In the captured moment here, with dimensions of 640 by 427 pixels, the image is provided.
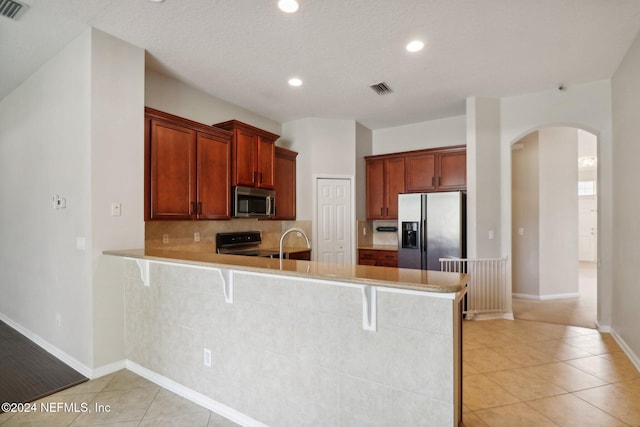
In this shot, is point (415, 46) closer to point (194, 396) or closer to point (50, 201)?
point (194, 396)

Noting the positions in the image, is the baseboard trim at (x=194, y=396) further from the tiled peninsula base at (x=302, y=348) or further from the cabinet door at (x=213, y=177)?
the cabinet door at (x=213, y=177)

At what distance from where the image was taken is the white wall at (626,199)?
9.36 ft

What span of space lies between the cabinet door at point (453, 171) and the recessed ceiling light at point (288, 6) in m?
3.32

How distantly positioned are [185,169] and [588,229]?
11881 mm

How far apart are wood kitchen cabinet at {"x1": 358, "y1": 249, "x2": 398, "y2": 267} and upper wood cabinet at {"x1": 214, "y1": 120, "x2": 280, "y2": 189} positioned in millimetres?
1900

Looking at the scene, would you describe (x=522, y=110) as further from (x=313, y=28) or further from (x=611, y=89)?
(x=313, y=28)

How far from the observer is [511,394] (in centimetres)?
236

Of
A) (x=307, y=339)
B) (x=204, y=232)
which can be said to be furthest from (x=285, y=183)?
(x=307, y=339)

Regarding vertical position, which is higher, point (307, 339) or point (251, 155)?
point (251, 155)

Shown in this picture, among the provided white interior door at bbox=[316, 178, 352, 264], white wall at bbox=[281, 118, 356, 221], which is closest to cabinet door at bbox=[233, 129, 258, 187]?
white wall at bbox=[281, 118, 356, 221]

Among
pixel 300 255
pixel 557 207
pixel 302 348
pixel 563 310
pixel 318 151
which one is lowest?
pixel 563 310

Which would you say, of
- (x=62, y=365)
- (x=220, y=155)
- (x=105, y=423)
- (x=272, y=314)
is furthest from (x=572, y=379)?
(x=62, y=365)

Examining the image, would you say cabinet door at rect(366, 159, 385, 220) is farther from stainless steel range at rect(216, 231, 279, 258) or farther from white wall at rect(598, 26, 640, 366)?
white wall at rect(598, 26, 640, 366)

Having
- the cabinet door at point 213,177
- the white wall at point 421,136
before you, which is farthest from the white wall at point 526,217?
the cabinet door at point 213,177
